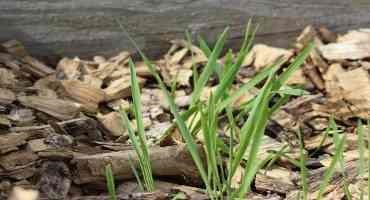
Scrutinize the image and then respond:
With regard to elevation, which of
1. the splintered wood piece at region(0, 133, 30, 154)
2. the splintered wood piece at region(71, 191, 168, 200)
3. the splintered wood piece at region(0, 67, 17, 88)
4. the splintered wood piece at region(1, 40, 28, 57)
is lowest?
the splintered wood piece at region(71, 191, 168, 200)

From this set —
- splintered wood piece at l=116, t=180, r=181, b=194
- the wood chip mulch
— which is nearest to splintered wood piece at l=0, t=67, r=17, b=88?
the wood chip mulch

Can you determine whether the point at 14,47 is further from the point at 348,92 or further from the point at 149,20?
the point at 348,92

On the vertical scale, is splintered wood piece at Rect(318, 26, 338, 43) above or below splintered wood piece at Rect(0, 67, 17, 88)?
above

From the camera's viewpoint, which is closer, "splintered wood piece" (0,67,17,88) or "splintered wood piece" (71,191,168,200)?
"splintered wood piece" (71,191,168,200)

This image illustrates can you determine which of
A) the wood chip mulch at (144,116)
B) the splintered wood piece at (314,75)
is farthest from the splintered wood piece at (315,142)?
the splintered wood piece at (314,75)

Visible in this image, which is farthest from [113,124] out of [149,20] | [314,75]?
[314,75]

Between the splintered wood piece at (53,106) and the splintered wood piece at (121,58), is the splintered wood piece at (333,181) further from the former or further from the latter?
the splintered wood piece at (121,58)

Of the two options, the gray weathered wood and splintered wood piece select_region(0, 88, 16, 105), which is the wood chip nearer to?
splintered wood piece select_region(0, 88, 16, 105)
